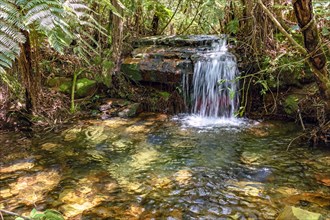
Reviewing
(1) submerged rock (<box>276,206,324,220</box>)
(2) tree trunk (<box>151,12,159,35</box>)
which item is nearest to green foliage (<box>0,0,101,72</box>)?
(1) submerged rock (<box>276,206,324,220</box>)

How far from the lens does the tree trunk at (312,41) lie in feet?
9.42

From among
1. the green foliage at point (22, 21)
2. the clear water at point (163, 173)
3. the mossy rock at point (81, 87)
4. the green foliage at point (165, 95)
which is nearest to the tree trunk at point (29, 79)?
the clear water at point (163, 173)

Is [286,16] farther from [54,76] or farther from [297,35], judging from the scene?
[54,76]

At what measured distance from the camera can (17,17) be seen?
1.89 m

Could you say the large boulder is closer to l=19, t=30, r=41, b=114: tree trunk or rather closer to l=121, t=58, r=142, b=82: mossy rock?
l=121, t=58, r=142, b=82: mossy rock

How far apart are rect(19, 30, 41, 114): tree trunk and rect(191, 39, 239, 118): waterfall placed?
2915 millimetres

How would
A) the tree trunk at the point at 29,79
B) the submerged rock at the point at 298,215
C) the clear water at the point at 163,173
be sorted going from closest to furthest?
the submerged rock at the point at 298,215, the clear water at the point at 163,173, the tree trunk at the point at 29,79

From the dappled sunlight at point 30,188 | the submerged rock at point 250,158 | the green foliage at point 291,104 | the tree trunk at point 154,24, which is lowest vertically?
the dappled sunlight at point 30,188

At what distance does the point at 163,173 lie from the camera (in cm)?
313

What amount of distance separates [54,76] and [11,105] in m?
1.22

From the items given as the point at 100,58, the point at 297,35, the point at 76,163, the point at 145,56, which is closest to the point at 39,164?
the point at 76,163

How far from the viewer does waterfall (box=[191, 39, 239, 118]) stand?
5543 millimetres

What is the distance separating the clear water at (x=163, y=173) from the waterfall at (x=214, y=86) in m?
0.94

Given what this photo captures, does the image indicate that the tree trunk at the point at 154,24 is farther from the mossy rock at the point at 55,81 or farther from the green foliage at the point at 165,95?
the mossy rock at the point at 55,81
